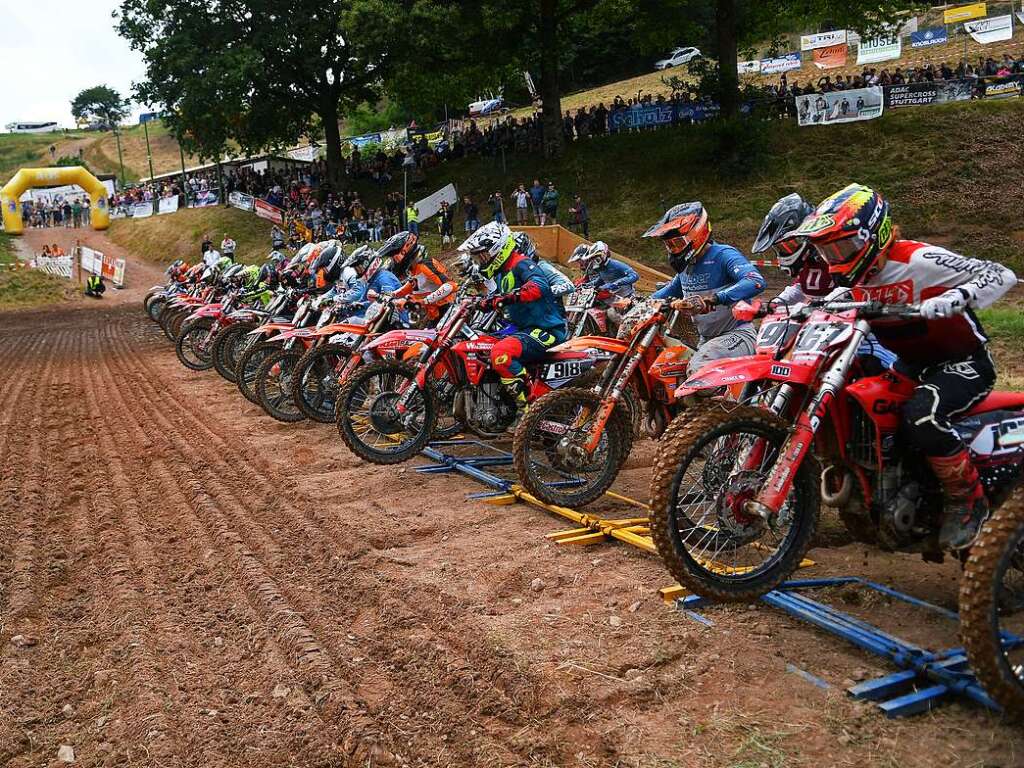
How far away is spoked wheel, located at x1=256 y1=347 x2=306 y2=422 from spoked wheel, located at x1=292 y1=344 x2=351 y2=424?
38cm

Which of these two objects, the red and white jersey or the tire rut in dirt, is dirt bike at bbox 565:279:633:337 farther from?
the red and white jersey

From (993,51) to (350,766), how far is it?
4063cm

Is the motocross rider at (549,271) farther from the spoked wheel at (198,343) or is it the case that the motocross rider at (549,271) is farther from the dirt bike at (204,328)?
the spoked wheel at (198,343)

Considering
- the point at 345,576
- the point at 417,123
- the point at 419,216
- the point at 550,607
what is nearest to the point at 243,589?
the point at 345,576

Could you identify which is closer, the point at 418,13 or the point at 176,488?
the point at 176,488

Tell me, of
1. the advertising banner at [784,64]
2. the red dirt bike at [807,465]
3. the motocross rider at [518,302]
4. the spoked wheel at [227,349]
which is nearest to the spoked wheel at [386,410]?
the motocross rider at [518,302]

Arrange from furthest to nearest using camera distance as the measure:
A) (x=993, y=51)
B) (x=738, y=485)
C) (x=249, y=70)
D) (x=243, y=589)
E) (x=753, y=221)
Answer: (x=993, y=51), (x=249, y=70), (x=753, y=221), (x=243, y=589), (x=738, y=485)

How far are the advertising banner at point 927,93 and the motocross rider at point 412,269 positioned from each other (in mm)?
20447

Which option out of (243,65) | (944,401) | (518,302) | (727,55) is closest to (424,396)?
(518,302)

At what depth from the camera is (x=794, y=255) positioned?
521cm

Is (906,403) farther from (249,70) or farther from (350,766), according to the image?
(249,70)

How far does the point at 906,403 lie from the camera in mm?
3969

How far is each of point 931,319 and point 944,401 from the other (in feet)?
1.18

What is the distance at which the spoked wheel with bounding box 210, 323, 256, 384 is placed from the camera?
43.1ft
